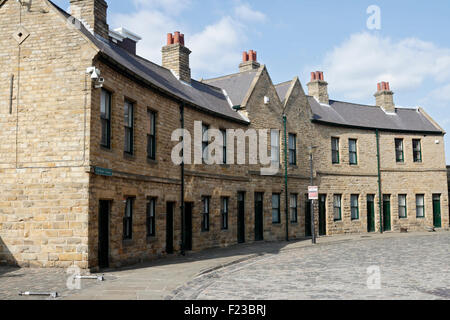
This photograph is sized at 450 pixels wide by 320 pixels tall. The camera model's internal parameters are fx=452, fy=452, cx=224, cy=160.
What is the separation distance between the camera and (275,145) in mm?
25188

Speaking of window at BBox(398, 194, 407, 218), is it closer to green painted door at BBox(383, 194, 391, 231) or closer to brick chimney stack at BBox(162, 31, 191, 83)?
green painted door at BBox(383, 194, 391, 231)

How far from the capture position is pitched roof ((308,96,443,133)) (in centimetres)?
3033

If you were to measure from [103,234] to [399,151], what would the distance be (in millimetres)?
24745

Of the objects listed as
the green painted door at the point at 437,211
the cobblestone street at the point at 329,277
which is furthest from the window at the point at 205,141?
the green painted door at the point at 437,211

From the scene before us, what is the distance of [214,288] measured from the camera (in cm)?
1046

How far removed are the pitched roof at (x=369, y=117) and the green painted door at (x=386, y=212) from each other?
4.87 meters

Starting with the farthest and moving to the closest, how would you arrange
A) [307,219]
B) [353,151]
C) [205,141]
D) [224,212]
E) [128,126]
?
1. [353,151]
2. [307,219]
3. [224,212]
4. [205,141]
5. [128,126]

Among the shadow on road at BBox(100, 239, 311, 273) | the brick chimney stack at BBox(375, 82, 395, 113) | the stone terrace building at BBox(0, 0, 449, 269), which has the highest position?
the brick chimney stack at BBox(375, 82, 395, 113)

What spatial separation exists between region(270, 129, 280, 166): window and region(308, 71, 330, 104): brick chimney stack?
7837mm

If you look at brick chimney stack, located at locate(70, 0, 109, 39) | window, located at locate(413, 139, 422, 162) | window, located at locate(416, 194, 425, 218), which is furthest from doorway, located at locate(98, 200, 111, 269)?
window, located at locate(413, 139, 422, 162)

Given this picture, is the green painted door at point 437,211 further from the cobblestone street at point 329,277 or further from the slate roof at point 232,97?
the cobblestone street at point 329,277

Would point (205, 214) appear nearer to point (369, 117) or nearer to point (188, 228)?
point (188, 228)

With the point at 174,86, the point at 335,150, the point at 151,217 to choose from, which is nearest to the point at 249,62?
the point at 335,150
